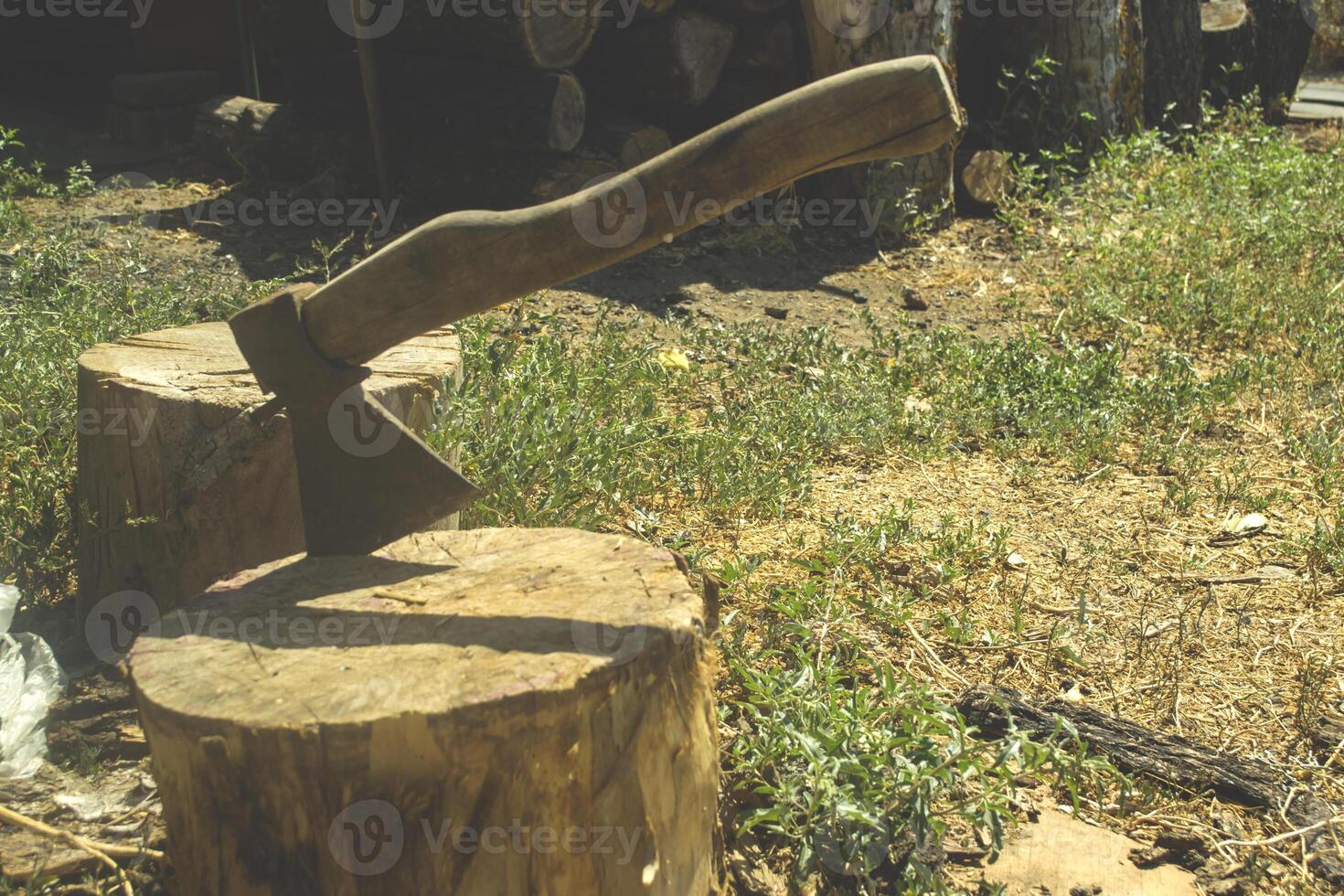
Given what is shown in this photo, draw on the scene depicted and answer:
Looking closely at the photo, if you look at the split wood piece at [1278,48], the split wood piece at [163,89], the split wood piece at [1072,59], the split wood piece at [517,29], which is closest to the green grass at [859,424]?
the split wood piece at [1072,59]

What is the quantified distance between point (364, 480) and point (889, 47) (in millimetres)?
4728

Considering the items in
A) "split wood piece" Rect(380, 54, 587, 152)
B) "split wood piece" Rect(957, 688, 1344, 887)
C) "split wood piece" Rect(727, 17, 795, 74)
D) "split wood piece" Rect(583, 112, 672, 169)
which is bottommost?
"split wood piece" Rect(957, 688, 1344, 887)

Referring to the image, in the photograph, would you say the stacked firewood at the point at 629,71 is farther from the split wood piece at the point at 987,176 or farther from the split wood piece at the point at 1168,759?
the split wood piece at the point at 1168,759

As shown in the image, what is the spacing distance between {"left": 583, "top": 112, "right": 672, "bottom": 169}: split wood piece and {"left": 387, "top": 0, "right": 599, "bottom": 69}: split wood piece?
14.9 inches

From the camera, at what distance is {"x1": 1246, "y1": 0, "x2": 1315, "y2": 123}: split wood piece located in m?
8.25

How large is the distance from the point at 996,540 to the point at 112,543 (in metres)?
2.48

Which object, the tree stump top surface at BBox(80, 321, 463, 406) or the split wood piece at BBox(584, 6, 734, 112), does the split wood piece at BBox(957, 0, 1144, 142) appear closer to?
the split wood piece at BBox(584, 6, 734, 112)

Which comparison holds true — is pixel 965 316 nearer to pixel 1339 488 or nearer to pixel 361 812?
pixel 1339 488

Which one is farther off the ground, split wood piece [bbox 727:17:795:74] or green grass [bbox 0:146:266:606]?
split wood piece [bbox 727:17:795:74]

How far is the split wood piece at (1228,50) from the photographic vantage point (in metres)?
8.12

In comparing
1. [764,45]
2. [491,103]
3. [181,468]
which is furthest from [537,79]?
[181,468]

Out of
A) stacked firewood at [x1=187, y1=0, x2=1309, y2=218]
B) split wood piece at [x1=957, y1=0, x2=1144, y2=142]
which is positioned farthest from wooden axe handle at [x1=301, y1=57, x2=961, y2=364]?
split wood piece at [x1=957, y1=0, x2=1144, y2=142]

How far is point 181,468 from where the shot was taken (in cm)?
279

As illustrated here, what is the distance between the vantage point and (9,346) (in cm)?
362
